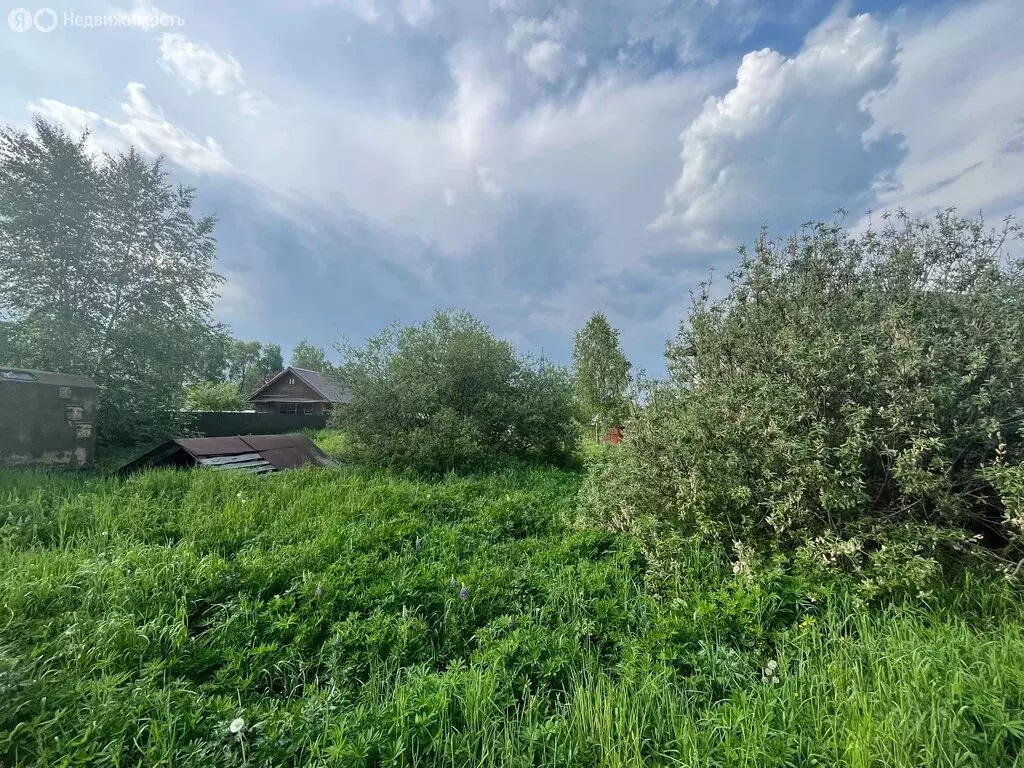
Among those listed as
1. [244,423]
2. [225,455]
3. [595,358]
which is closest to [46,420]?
[225,455]

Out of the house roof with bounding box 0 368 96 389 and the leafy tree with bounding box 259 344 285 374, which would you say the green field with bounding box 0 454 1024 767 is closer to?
the house roof with bounding box 0 368 96 389

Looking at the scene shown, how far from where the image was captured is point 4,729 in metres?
1.80

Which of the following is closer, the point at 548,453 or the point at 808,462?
the point at 808,462

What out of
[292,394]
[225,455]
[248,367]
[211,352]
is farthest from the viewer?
[248,367]

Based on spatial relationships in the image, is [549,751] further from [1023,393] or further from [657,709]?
[1023,393]

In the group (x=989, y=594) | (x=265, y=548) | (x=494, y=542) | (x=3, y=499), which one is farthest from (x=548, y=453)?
(x=3, y=499)

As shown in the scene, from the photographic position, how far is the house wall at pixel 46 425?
740 centimetres

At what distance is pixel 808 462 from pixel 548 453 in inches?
315

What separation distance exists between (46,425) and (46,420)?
0.10 metres

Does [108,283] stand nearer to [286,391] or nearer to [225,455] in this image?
[225,455]

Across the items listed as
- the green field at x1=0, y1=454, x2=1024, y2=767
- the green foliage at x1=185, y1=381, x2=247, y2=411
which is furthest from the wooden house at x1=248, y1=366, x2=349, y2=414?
the green field at x1=0, y1=454, x2=1024, y2=767

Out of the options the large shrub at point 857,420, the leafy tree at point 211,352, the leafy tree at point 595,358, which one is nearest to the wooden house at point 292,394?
the leafy tree at point 211,352

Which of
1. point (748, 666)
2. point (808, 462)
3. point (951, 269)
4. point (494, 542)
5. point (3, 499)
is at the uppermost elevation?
point (951, 269)

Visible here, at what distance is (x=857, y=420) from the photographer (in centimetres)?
291
